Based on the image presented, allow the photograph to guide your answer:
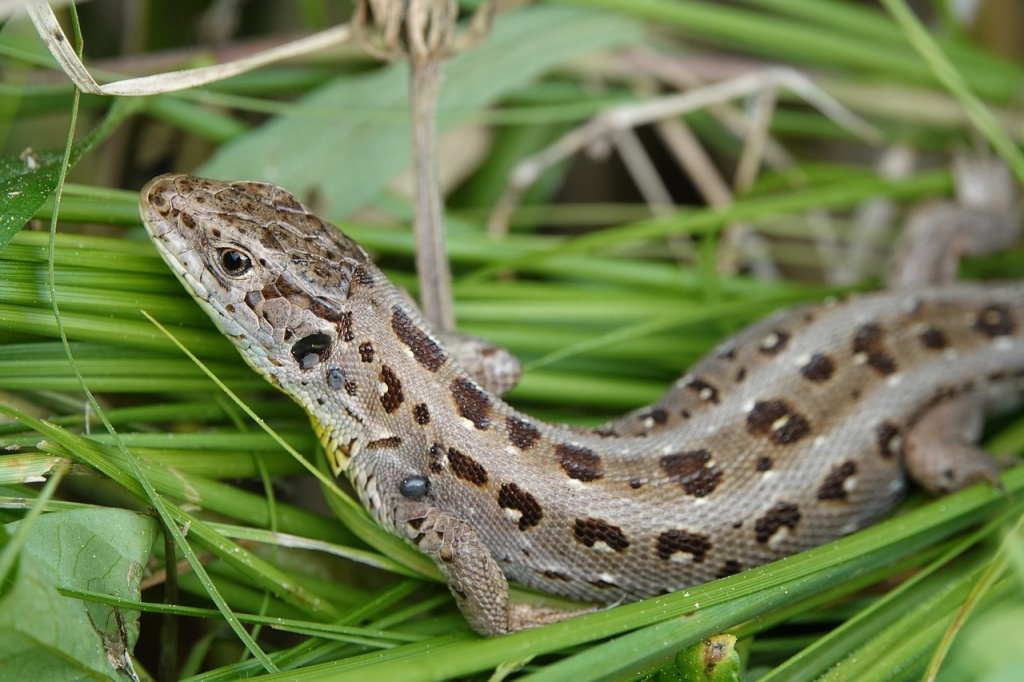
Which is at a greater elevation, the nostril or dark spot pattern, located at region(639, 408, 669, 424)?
the nostril

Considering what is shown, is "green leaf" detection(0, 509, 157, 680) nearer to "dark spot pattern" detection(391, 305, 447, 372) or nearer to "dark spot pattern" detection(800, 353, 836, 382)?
"dark spot pattern" detection(391, 305, 447, 372)

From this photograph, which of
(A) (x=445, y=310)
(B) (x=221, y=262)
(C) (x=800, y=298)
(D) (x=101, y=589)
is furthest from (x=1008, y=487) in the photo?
(D) (x=101, y=589)

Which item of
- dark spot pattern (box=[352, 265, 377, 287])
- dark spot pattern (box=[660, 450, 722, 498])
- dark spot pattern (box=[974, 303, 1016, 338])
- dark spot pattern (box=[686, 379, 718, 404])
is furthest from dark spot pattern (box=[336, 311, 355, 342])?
dark spot pattern (box=[974, 303, 1016, 338])

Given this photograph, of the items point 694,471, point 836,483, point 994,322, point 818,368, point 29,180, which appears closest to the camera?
point 29,180

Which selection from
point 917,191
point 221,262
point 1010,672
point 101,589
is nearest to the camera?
point 1010,672

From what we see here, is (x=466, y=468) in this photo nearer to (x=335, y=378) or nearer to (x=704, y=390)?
(x=335, y=378)

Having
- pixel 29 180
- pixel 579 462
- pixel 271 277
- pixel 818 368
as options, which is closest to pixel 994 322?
pixel 818 368

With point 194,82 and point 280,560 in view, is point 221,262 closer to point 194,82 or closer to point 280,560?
point 194,82
